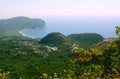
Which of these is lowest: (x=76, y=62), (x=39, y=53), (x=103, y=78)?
(x=39, y=53)

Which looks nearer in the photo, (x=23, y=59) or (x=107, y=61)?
(x=107, y=61)

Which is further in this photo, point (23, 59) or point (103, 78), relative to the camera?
point (23, 59)

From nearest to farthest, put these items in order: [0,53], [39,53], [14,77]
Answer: [14,77]
[0,53]
[39,53]

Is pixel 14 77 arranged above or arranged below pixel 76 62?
below

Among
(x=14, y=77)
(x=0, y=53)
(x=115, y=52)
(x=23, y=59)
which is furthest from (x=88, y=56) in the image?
(x=0, y=53)

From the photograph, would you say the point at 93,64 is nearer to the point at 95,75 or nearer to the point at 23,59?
the point at 95,75

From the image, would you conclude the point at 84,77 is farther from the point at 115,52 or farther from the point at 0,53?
the point at 0,53

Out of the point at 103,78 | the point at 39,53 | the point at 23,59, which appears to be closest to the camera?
the point at 103,78

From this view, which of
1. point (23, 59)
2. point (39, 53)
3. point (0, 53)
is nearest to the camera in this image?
point (23, 59)

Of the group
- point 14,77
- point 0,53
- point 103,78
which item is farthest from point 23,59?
point 103,78
